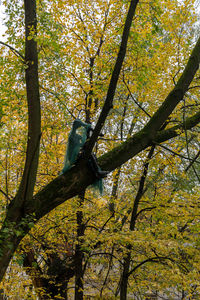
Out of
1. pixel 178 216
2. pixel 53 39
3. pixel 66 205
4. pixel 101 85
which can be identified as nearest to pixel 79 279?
pixel 66 205

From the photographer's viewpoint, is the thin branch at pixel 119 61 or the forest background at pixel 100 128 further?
the forest background at pixel 100 128

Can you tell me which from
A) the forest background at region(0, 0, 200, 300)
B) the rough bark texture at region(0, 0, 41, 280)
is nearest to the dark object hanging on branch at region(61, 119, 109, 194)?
the forest background at region(0, 0, 200, 300)

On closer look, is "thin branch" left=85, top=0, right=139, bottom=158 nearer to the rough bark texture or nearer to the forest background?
the forest background

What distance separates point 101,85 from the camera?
19.9 ft

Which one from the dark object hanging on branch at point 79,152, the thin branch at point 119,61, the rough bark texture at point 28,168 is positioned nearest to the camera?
the thin branch at point 119,61

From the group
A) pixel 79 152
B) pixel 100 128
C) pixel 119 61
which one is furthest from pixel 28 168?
pixel 119 61

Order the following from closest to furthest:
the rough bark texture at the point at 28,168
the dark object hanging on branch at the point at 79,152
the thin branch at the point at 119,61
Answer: the thin branch at the point at 119,61 < the rough bark texture at the point at 28,168 < the dark object hanging on branch at the point at 79,152

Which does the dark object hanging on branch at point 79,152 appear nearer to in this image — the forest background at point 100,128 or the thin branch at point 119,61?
the forest background at point 100,128

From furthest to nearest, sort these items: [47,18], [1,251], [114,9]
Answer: [114,9], [47,18], [1,251]

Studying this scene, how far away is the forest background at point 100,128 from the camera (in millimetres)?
3379

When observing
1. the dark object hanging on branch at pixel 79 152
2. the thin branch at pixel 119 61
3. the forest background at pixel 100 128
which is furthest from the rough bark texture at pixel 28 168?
the thin branch at pixel 119 61

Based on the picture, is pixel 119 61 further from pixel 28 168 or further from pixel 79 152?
pixel 28 168

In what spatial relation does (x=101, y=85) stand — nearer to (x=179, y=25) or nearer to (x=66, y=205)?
(x=179, y=25)

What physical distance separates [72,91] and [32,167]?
14.8 feet
